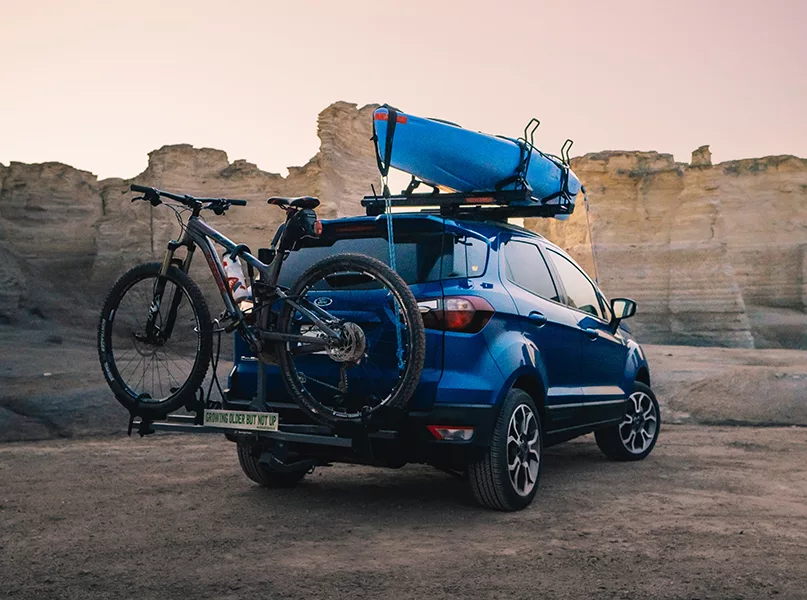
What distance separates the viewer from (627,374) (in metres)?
7.21

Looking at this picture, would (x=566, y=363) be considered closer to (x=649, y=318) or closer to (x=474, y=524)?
(x=474, y=524)

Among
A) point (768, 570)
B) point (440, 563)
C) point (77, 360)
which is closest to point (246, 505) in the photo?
point (440, 563)

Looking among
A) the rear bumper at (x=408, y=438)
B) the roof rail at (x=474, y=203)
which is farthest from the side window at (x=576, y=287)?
the rear bumper at (x=408, y=438)

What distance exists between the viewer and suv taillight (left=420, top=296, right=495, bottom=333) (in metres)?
4.79

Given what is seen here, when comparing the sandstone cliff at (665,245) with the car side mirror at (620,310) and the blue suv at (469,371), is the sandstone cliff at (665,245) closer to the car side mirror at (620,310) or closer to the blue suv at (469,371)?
the car side mirror at (620,310)

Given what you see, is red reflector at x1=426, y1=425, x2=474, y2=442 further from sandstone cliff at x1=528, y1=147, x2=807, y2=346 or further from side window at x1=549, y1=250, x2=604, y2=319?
sandstone cliff at x1=528, y1=147, x2=807, y2=346

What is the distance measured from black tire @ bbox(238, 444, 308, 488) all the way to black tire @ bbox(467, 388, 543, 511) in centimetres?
163

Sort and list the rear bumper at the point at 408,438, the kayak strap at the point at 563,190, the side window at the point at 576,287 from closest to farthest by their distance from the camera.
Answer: the rear bumper at the point at 408,438 < the side window at the point at 576,287 < the kayak strap at the point at 563,190

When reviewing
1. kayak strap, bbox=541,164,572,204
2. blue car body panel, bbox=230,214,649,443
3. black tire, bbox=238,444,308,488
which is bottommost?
black tire, bbox=238,444,308,488

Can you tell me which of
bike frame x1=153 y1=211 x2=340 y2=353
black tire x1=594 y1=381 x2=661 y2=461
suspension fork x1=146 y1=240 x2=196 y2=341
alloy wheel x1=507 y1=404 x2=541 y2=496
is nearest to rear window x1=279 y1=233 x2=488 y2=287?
bike frame x1=153 y1=211 x2=340 y2=353

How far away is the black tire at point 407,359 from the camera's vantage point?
4426 mm

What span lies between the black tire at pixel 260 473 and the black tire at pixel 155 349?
941mm

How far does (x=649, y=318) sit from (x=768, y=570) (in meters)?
32.8

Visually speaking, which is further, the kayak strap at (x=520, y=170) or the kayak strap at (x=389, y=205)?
the kayak strap at (x=520, y=170)
